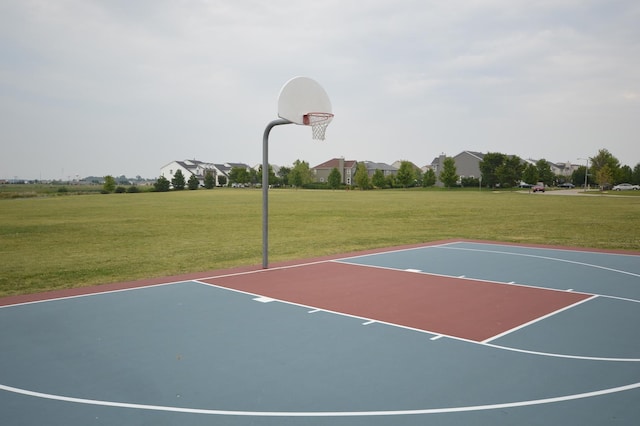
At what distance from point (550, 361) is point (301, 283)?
602 cm

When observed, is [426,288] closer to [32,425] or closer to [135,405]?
[135,405]

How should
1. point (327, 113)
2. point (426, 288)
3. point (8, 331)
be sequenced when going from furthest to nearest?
point (327, 113), point (426, 288), point (8, 331)

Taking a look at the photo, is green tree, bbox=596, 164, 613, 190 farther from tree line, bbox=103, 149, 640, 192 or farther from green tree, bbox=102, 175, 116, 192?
green tree, bbox=102, 175, 116, 192

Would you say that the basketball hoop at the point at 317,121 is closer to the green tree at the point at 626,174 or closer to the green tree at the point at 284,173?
the green tree at the point at 626,174

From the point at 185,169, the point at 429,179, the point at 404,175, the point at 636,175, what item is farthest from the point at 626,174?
the point at 185,169

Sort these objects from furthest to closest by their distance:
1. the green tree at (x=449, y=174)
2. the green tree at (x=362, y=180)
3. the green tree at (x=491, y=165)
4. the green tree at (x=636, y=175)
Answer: the green tree at (x=362, y=180), the green tree at (x=636, y=175), the green tree at (x=449, y=174), the green tree at (x=491, y=165)

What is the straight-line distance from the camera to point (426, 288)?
10867 mm

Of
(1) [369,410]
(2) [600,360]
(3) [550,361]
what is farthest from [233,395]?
(2) [600,360]

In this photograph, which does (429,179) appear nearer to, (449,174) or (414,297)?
(449,174)

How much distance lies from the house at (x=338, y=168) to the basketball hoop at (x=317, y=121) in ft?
378

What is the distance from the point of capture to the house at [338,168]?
13075 cm

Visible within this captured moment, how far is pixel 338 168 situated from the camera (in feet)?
427

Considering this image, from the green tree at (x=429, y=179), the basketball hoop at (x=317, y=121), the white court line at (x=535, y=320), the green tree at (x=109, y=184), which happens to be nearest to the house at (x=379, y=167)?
the green tree at (x=429, y=179)

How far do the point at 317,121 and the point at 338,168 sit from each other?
117m
